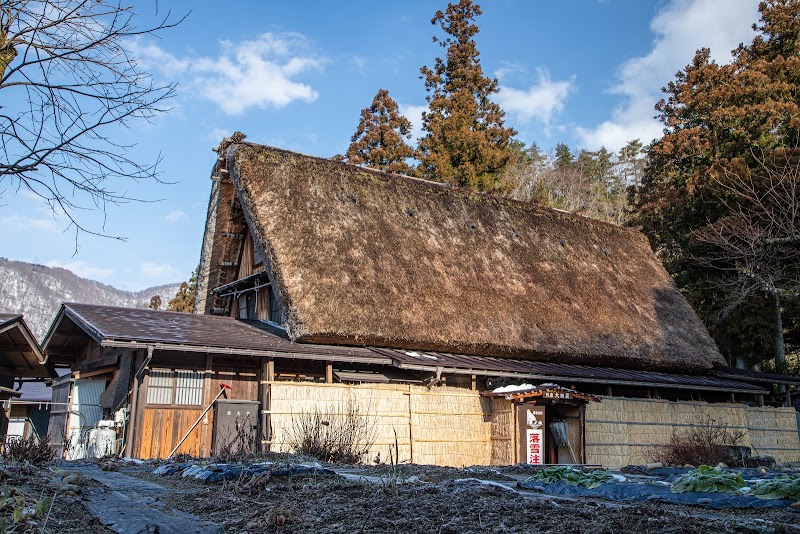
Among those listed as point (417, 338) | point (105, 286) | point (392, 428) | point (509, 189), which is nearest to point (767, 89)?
point (509, 189)

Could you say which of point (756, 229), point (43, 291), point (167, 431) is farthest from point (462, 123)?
point (43, 291)

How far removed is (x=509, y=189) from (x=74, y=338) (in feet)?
70.7

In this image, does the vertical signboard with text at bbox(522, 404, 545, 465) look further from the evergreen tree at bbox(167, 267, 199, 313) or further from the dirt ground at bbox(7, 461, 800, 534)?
the evergreen tree at bbox(167, 267, 199, 313)

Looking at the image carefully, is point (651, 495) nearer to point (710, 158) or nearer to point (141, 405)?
point (141, 405)

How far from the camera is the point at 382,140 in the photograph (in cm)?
3156

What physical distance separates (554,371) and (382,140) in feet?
61.7

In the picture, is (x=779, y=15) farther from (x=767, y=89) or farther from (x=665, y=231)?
(x=665, y=231)

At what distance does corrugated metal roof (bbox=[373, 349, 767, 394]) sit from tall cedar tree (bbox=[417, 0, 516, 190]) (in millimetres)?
14821

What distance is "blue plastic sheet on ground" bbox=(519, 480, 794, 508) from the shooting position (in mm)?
5477

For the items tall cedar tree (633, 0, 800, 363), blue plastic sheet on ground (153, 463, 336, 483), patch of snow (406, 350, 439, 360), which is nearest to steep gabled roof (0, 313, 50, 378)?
patch of snow (406, 350, 439, 360)

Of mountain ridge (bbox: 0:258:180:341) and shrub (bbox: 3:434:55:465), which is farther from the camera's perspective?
mountain ridge (bbox: 0:258:180:341)

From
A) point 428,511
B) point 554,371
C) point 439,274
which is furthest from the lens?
point 439,274

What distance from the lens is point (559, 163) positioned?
5744 centimetres

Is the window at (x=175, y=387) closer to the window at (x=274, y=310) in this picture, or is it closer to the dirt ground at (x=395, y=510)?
the window at (x=274, y=310)
